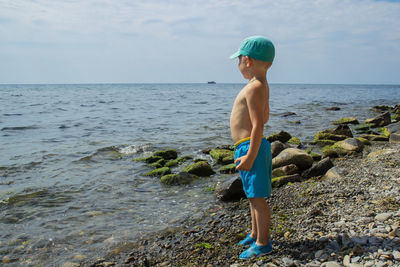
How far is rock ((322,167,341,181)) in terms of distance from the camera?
21.9 feet

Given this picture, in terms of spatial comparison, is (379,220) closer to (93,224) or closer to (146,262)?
(146,262)

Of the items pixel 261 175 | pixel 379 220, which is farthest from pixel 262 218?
pixel 379 220

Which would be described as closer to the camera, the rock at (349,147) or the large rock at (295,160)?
the large rock at (295,160)

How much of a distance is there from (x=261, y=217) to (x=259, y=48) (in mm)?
1809

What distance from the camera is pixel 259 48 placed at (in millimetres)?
3330

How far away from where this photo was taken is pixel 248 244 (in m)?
4.05

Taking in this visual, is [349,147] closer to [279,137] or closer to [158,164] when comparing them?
[279,137]

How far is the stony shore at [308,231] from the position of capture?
3299 millimetres

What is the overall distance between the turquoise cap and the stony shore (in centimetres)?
209

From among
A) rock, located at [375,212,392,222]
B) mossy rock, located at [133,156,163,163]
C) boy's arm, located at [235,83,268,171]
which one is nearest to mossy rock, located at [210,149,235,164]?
mossy rock, located at [133,156,163,163]

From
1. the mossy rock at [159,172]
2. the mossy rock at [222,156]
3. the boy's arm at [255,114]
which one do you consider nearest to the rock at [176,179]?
the mossy rock at [159,172]

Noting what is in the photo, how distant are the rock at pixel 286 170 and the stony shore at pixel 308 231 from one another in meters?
0.91

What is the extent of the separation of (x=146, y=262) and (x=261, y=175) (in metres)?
1.94

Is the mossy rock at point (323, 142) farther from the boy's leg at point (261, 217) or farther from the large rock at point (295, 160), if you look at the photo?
the boy's leg at point (261, 217)
